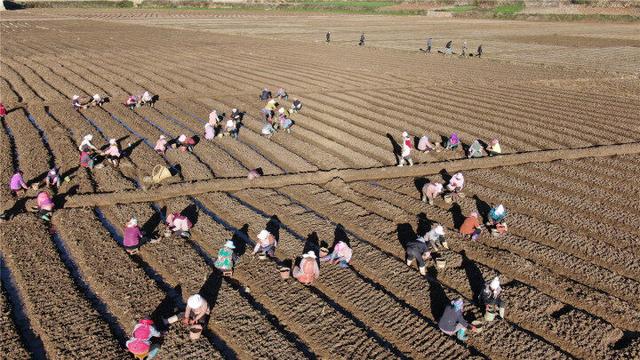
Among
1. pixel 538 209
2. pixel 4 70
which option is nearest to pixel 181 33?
pixel 4 70

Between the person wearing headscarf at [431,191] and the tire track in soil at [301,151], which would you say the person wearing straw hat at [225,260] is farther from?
the tire track in soil at [301,151]

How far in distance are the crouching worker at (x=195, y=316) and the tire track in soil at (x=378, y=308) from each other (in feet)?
7.72

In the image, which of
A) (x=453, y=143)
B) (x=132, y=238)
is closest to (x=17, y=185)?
(x=132, y=238)

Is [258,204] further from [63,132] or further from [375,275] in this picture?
[63,132]

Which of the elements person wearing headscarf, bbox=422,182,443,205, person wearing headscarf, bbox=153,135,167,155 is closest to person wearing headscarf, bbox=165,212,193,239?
person wearing headscarf, bbox=153,135,167,155

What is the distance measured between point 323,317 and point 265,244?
7.42 ft

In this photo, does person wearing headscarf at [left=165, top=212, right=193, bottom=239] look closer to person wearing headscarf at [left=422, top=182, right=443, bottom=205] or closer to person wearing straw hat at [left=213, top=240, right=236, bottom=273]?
person wearing straw hat at [left=213, top=240, right=236, bottom=273]

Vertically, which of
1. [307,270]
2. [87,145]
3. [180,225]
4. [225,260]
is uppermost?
[87,145]

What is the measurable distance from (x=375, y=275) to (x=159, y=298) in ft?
14.3

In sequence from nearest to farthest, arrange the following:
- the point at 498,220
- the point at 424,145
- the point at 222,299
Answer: the point at 222,299 < the point at 498,220 < the point at 424,145

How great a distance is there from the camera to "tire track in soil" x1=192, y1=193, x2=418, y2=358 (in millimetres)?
7590

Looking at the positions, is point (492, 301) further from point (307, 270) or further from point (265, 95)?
point (265, 95)

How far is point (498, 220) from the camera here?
10.9 meters

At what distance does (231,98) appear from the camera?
2258 centimetres
